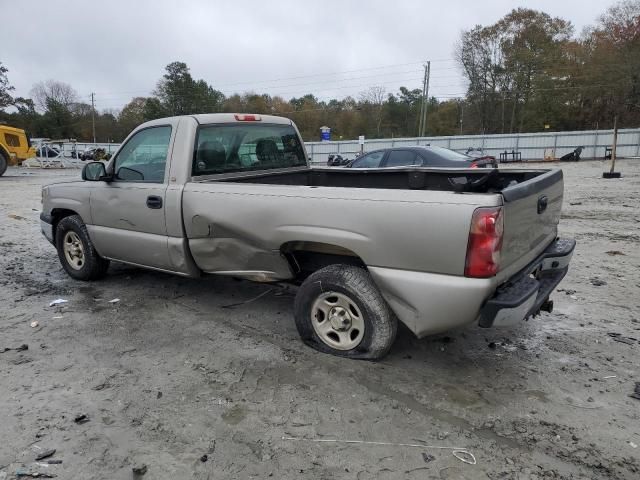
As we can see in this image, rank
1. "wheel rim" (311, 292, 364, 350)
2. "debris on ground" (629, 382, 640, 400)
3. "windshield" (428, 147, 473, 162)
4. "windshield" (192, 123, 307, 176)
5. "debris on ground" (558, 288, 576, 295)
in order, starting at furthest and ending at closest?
"windshield" (428, 147, 473, 162)
"debris on ground" (558, 288, 576, 295)
"windshield" (192, 123, 307, 176)
"wheel rim" (311, 292, 364, 350)
"debris on ground" (629, 382, 640, 400)

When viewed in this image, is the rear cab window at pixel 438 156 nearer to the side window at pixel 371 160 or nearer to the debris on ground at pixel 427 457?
the side window at pixel 371 160

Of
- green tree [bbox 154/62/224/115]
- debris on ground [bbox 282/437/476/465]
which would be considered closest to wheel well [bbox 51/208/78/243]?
debris on ground [bbox 282/437/476/465]

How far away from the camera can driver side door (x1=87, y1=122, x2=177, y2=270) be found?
14.2 ft

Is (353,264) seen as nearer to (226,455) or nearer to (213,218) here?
(213,218)

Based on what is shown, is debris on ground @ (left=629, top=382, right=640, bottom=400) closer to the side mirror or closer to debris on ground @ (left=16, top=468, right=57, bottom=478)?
debris on ground @ (left=16, top=468, right=57, bottom=478)

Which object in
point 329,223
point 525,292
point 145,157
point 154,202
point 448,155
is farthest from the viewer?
point 448,155

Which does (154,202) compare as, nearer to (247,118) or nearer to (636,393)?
(247,118)

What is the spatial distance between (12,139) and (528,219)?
1033 inches

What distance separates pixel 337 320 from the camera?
3537 millimetres

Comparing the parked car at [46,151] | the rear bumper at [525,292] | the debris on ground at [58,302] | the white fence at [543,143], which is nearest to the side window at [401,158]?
the rear bumper at [525,292]

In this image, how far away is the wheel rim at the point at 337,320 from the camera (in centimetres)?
344

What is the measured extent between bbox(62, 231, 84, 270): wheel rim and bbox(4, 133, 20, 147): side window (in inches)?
847

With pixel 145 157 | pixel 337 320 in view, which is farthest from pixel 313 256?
pixel 145 157

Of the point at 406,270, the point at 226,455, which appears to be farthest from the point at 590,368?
the point at 226,455
